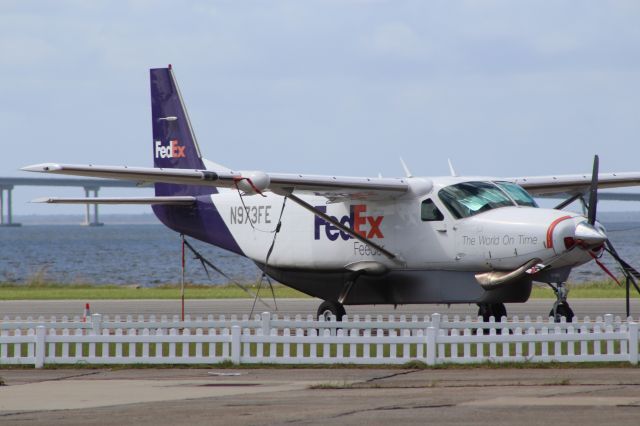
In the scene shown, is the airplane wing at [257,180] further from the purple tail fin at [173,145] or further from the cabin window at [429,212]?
the purple tail fin at [173,145]

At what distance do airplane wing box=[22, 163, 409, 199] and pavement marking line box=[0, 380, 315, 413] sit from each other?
605 cm

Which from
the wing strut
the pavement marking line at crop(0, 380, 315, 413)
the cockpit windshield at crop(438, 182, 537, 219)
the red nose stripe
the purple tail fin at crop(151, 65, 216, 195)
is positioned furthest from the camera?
the purple tail fin at crop(151, 65, 216, 195)

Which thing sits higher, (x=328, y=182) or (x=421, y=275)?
(x=328, y=182)

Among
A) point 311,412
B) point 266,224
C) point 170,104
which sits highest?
point 170,104

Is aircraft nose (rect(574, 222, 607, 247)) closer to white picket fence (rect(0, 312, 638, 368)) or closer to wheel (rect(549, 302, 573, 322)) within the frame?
wheel (rect(549, 302, 573, 322))

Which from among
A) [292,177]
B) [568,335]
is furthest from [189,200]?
[568,335]

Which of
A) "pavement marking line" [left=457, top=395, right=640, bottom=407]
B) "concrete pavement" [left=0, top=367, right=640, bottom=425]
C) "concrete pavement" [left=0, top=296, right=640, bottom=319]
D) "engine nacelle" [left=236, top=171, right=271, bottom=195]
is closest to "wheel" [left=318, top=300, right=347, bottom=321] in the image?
"engine nacelle" [left=236, top=171, right=271, bottom=195]

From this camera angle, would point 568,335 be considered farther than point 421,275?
No

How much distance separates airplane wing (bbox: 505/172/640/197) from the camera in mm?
23578

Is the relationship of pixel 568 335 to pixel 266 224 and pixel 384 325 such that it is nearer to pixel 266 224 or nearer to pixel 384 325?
pixel 384 325

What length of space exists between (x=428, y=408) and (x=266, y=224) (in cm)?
1394

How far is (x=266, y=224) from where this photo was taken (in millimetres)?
24500

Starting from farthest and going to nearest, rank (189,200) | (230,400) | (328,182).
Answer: (189,200) < (328,182) < (230,400)

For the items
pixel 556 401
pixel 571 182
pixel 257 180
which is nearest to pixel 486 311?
pixel 571 182
